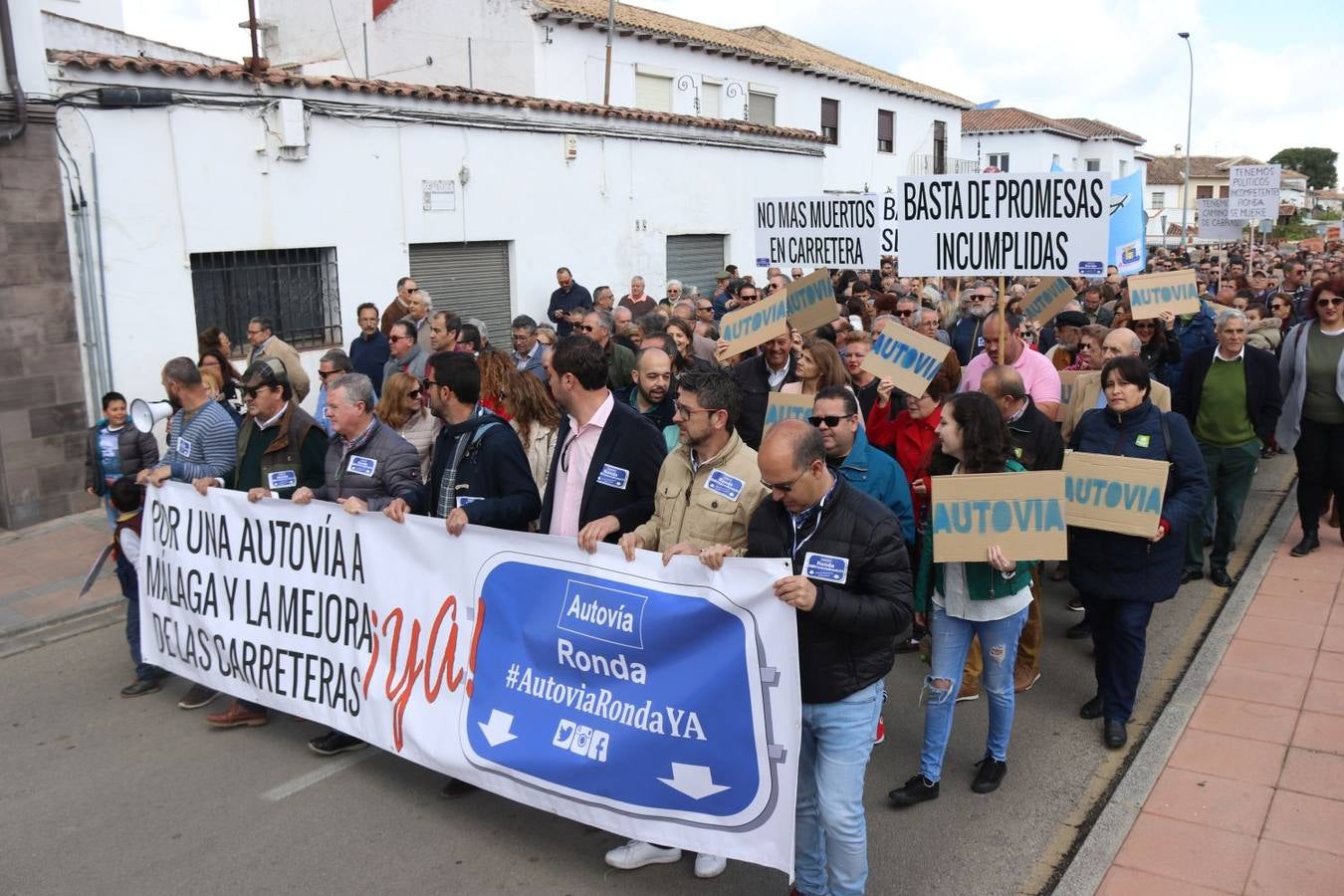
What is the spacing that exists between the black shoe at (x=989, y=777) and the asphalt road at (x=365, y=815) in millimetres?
57

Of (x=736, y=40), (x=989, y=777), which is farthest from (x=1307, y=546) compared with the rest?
(x=736, y=40)

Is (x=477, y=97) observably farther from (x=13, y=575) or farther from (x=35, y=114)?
(x=13, y=575)

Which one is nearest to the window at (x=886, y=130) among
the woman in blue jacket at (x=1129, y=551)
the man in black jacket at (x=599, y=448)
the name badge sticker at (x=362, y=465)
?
the woman in blue jacket at (x=1129, y=551)

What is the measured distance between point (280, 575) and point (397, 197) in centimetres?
904

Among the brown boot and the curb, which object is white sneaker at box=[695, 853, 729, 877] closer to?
the curb

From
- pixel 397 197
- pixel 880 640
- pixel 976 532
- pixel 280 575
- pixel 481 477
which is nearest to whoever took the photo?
pixel 880 640

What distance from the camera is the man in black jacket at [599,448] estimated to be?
4.64 m

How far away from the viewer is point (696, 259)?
63.7ft

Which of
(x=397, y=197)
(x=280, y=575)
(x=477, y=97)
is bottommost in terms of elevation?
(x=280, y=575)

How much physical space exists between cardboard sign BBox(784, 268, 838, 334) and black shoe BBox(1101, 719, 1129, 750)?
3.52 metres

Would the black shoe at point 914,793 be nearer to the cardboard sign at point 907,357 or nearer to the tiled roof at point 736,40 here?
the cardboard sign at point 907,357

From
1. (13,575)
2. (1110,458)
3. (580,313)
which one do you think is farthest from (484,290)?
(1110,458)

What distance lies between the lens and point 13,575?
27.9 feet

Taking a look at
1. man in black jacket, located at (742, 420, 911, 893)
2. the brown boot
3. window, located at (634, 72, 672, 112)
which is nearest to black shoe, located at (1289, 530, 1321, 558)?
man in black jacket, located at (742, 420, 911, 893)
